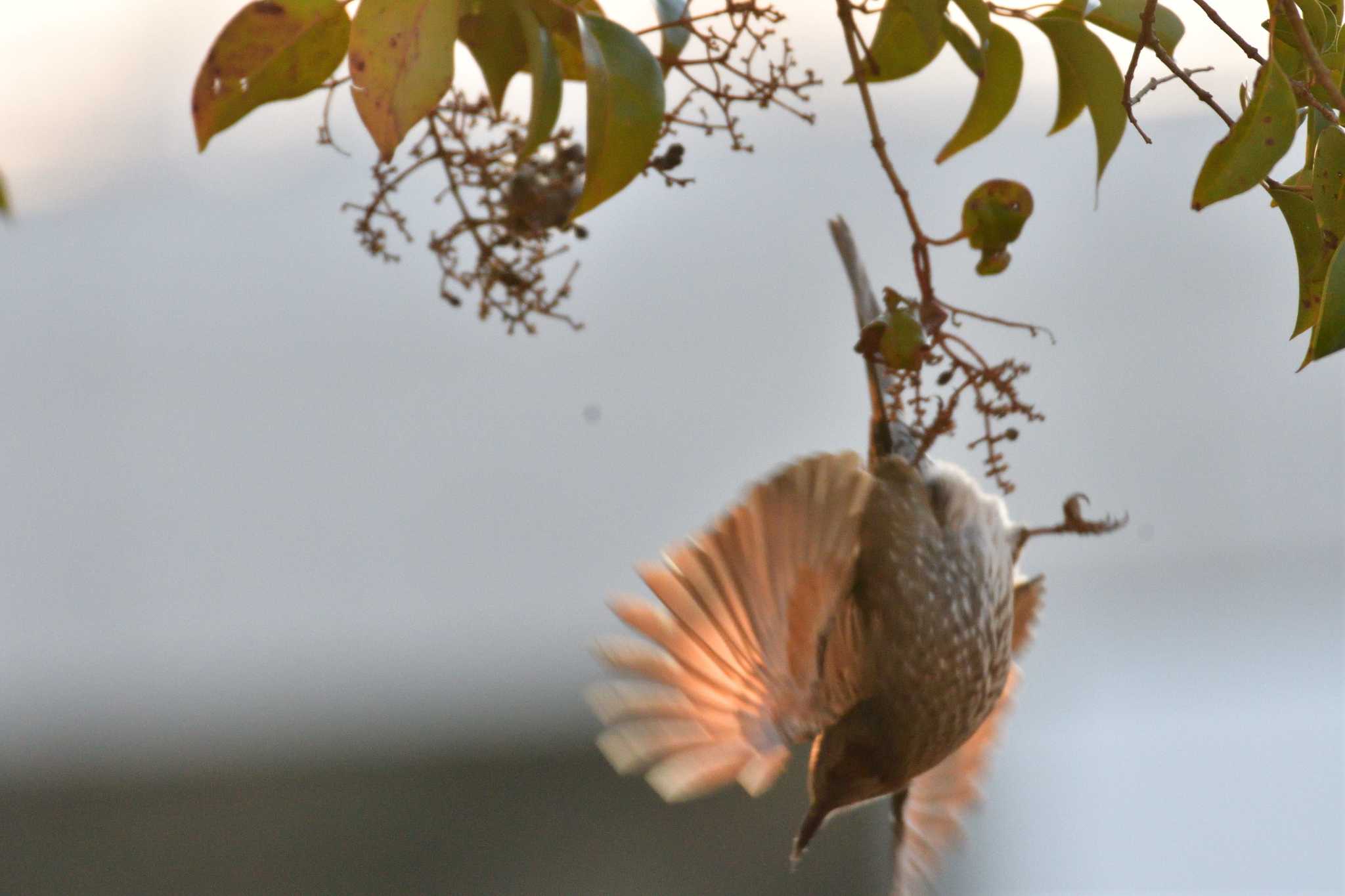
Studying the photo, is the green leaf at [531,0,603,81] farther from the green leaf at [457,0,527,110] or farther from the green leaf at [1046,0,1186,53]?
the green leaf at [1046,0,1186,53]

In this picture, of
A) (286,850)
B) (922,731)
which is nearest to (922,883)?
(922,731)

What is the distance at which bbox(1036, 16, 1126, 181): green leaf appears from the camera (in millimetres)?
499

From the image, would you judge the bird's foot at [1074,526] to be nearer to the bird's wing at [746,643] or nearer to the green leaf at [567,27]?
the bird's wing at [746,643]

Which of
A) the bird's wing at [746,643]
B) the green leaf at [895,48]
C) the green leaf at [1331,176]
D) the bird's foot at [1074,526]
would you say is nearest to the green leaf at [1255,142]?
the green leaf at [1331,176]

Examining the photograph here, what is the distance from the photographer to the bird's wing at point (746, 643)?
2.06 ft

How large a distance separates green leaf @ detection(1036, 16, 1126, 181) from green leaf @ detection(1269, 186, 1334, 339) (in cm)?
8

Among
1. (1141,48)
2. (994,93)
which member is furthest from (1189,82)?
(994,93)

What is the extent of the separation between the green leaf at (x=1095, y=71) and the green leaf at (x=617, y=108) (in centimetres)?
15

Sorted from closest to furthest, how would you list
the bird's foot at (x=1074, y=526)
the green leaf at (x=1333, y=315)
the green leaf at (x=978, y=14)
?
the green leaf at (x=1333, y=315) < the green leaf at (x=978, y=14) < the bird's foot at (x=1074, y=526)

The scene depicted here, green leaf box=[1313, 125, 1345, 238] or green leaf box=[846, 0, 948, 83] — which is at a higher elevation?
green leaf box=[846, 0, 948, 83]

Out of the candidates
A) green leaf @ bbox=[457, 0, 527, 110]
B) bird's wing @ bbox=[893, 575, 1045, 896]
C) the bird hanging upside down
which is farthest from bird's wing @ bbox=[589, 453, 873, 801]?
green leaf @ bbox=[457, 0, 527, 110]

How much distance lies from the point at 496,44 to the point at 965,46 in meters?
0.16

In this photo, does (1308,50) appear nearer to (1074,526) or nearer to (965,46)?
(965,46)

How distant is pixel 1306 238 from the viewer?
422mm
